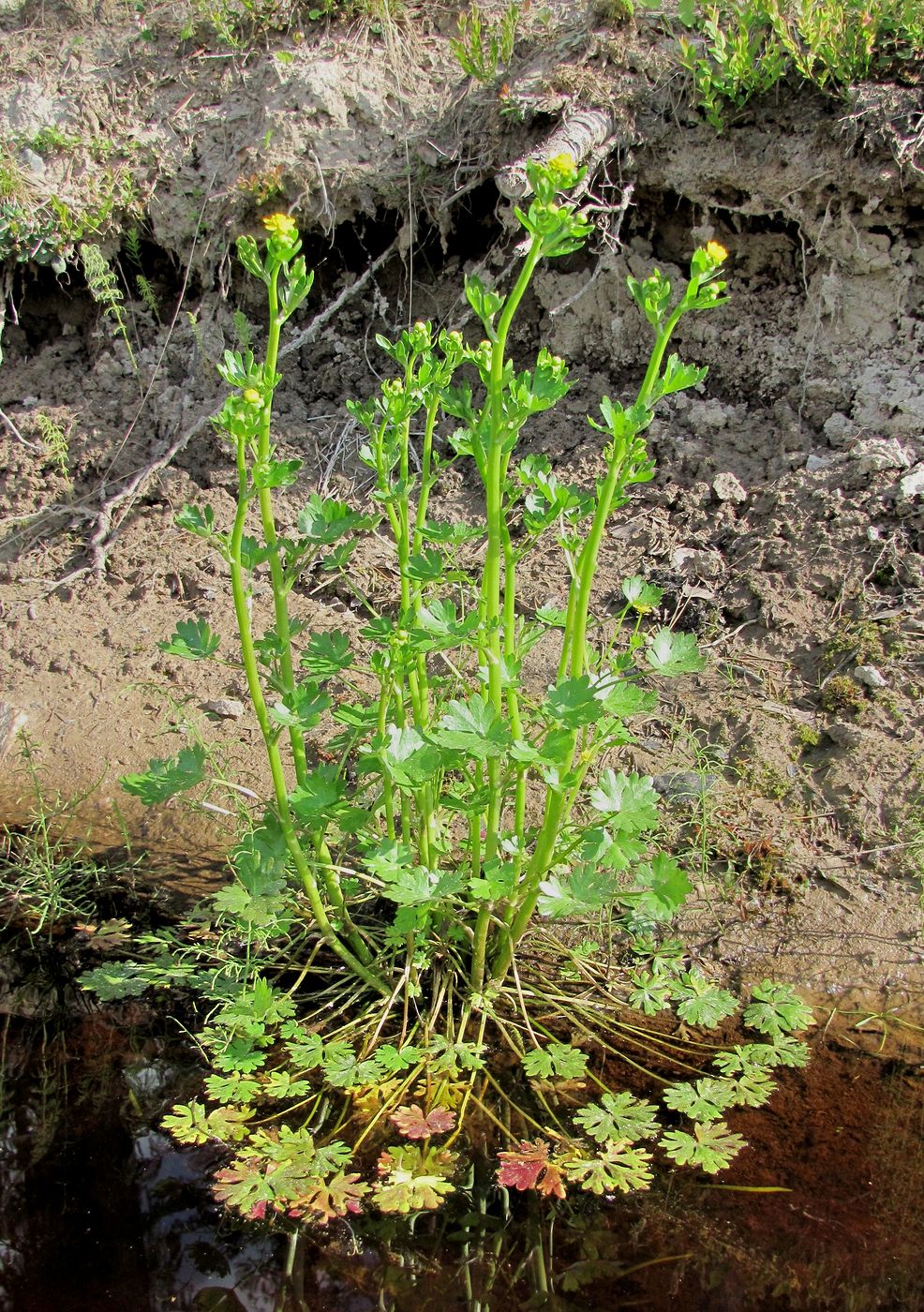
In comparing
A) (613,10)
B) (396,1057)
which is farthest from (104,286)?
(396,1057)

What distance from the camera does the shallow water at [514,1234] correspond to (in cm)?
208

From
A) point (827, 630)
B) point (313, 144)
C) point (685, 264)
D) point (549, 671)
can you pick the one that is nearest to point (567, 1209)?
point (549, 671)

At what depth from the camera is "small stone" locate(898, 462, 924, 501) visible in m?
4.04

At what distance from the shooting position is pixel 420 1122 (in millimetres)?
2439

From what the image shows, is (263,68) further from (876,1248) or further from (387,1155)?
(876,1248)

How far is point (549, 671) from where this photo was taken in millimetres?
4055

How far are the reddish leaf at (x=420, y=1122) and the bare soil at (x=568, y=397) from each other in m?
1.03

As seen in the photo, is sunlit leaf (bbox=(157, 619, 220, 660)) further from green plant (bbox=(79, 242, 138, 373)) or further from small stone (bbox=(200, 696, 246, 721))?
green plant (bbox=(79, 242, 138, 373))

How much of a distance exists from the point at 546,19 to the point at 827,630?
340 cm

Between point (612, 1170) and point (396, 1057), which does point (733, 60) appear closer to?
point (396, 1057)

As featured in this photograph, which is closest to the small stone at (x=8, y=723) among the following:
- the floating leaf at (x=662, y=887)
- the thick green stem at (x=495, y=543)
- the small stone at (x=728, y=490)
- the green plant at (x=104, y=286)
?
the green plant at (x=104, y=286)

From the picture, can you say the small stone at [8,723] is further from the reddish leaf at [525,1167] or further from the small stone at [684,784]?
the reddish leaf at [525,1167]

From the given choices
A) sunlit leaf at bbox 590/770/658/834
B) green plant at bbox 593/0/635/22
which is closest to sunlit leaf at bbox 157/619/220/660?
sunlit leaf at bbox 590/770/658/834

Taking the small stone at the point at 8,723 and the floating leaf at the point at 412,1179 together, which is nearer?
the floating leaf at the point at 412,1179
